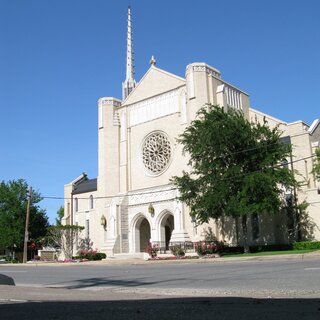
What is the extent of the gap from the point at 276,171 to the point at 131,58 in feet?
226

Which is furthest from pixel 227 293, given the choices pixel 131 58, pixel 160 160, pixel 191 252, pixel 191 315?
pixel 131 58

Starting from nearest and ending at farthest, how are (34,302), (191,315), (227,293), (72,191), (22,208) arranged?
(191,315) → (34,302) → (227,293) → (22,208) → (72,191)

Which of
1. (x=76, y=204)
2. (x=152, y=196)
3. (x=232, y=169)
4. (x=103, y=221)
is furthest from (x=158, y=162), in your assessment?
(x=76, y=204)

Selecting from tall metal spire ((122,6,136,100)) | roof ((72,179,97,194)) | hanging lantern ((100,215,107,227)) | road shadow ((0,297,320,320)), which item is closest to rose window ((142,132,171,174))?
hanging lantern ((100,215,107,227))

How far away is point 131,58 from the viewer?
96125 mm

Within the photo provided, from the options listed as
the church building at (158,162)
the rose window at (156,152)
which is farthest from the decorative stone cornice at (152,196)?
the rose window at (156,152)

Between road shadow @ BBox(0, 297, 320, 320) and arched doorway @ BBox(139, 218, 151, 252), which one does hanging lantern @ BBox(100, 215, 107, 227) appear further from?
road shadow @ BBox(0, 297, 320, 320)

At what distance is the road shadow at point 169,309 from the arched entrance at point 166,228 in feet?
114

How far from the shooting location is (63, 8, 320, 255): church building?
1540 inches

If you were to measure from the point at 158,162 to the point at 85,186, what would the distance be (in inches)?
624

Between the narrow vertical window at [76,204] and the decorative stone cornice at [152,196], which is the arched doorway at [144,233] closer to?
the decorative stone cornice at [152,196]

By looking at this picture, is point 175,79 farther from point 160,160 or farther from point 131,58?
point 131,58

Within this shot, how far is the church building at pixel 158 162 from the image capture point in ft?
128

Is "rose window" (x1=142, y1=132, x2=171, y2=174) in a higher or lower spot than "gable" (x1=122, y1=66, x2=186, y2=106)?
lower
